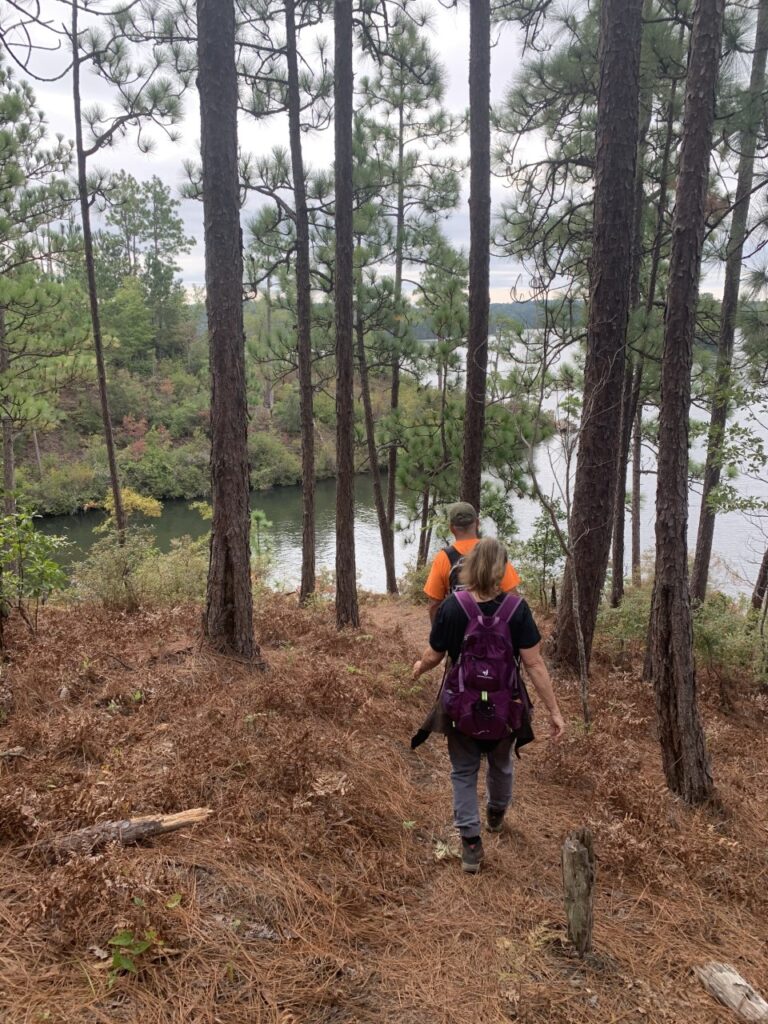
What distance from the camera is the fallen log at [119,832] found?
97.2 inches

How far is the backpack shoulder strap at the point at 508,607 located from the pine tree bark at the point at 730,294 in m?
5.03

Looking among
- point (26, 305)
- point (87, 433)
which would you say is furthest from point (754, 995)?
point (87, 433)

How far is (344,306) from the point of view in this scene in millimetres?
7660

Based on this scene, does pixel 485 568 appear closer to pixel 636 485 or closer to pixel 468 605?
pixel 468 605

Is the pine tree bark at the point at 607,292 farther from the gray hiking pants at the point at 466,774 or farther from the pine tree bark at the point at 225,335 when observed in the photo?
the pine tree bark at the point at 225,335

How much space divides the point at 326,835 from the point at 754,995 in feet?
5.71

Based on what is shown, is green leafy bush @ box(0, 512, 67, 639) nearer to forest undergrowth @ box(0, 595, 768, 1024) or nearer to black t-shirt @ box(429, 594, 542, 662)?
forest undergrowth @ box(0, 595, 768, 1024)

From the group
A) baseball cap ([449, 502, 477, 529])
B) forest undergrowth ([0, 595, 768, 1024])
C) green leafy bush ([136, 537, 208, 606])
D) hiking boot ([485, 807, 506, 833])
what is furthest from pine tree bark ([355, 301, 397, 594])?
hiking boot ([485, 807, 506, 833])

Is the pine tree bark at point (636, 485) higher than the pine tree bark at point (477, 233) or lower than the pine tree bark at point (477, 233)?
lower

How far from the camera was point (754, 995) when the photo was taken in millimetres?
2215

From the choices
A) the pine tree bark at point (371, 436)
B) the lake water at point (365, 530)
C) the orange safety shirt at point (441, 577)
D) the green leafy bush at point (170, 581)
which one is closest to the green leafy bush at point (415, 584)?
the pine tree bark at point (371, 436)

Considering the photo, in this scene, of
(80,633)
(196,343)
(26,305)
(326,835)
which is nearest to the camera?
(326,835)

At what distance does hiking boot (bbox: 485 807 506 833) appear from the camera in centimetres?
319

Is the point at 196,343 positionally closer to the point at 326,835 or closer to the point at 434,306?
A: the point at 434,306
